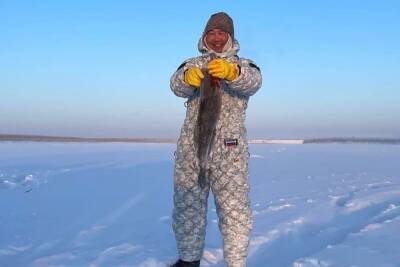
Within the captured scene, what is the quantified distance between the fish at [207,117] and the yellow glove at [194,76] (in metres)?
0.06

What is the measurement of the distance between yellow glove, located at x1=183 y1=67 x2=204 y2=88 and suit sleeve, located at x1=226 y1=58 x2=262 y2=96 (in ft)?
0.77

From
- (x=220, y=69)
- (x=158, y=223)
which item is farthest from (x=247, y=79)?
(x=158, y=223)

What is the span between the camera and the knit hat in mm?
3420

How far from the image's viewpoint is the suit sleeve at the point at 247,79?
324 cm

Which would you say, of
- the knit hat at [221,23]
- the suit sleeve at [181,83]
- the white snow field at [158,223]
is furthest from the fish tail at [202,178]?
the knit hat at [221,23]

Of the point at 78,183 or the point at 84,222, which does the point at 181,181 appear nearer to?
the point at 84,222

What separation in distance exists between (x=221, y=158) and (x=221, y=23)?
1061 millimetres

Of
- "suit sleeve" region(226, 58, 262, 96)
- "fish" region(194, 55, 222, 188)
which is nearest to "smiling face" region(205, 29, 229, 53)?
"suit sleeve" region(226, 58, 262, 96)

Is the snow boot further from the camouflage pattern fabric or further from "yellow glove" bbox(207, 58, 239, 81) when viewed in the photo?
"yellow glove" bbox(207, 58, 239, 81)

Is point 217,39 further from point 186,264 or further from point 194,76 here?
point 186,264

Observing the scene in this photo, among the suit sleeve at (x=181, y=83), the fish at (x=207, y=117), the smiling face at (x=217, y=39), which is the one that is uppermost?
the smiling face at (x=217, y=39)

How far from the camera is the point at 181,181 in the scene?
11.6 ft

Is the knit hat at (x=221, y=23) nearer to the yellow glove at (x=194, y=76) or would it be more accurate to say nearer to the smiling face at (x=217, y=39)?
the smiling face at (x=217, y=39)

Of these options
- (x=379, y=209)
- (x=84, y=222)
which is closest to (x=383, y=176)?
(x=379, y=209)
